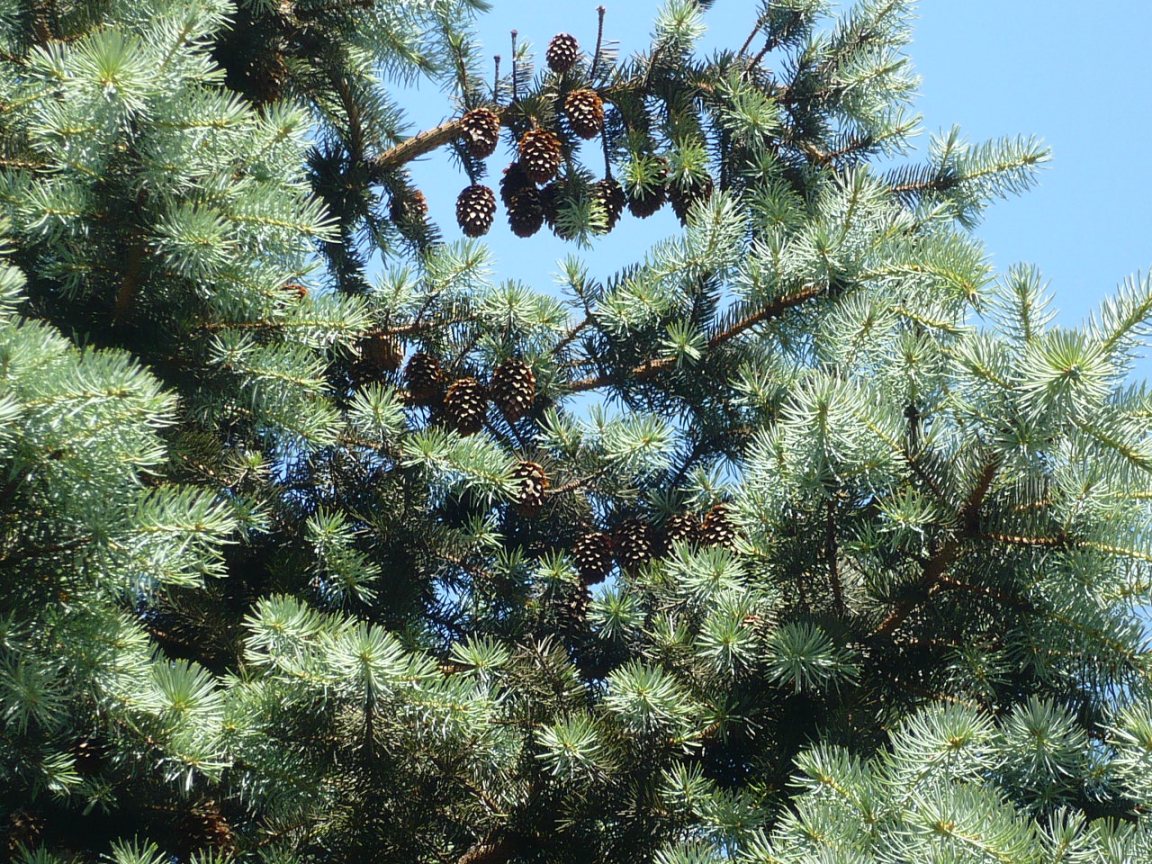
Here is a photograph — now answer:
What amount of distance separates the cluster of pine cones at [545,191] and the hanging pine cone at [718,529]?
857 millimetres

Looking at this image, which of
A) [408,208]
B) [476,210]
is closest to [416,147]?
[408,208]

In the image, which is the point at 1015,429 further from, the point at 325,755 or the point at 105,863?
the point at 105,863

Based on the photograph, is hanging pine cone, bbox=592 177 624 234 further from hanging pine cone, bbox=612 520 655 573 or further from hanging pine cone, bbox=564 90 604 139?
hanging pine cone, bbox=612 520 655 573

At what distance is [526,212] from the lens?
10.3ft

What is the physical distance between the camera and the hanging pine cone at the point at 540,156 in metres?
3.06

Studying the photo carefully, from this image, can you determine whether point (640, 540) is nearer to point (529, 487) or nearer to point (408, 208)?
point (529, 487)

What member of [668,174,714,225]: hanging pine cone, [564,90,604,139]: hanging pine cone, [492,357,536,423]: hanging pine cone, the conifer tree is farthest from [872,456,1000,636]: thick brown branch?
[564,90,604,139]: hanging pine cone

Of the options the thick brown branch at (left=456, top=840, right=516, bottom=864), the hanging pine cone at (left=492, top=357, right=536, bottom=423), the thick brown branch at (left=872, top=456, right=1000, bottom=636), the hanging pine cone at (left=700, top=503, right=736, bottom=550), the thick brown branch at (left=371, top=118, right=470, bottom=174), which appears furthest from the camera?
the thick brown branch at (left=371, top=118, right=470, bottom=174)

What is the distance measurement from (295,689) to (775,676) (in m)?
0.76

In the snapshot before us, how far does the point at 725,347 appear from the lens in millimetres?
2803

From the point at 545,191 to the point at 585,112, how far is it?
0.22 metres

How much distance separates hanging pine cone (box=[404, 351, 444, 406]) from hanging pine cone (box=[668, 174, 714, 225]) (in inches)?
28.7

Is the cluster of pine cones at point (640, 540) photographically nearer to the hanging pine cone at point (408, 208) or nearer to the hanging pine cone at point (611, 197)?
the hanging pine cone at point (611, 197)

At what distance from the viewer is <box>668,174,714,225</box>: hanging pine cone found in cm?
310
